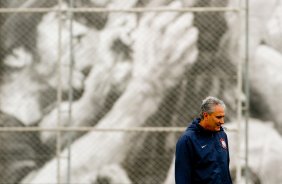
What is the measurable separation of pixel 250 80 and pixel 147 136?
1654 millimetres

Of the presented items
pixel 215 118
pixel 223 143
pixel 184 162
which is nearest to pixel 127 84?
pixel 223 143

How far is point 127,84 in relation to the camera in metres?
11.3

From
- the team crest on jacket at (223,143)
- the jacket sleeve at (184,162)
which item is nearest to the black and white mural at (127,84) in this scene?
the team crest on jacket at (223,143)

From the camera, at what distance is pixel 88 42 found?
37.3 ft

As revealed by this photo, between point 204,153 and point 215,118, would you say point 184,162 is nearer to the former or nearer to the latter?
point 204,153

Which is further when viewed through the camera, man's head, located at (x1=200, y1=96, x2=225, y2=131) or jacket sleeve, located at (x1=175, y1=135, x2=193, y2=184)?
man's head, located at (x1=200, y1=96, x2=225, y2=131)

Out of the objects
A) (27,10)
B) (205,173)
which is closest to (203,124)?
(205,173)

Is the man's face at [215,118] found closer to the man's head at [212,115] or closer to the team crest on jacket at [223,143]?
the man's head at [212,115]

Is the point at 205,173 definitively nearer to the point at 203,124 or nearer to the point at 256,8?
the point at 203,124

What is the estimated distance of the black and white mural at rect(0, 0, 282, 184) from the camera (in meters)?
11.2

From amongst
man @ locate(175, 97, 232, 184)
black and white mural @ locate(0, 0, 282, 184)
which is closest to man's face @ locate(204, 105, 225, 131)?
man @ locate(175, 97, 232, 184)

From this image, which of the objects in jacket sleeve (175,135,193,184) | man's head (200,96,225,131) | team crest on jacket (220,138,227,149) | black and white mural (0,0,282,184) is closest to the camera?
jacket sleeve (175,135,193,184)

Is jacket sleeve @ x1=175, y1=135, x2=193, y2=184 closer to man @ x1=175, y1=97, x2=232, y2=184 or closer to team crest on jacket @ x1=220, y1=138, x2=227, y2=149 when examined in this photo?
man @ x1=175, y1=97, x2=232, y2=184

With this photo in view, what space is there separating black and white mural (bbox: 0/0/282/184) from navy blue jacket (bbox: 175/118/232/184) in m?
4.18
